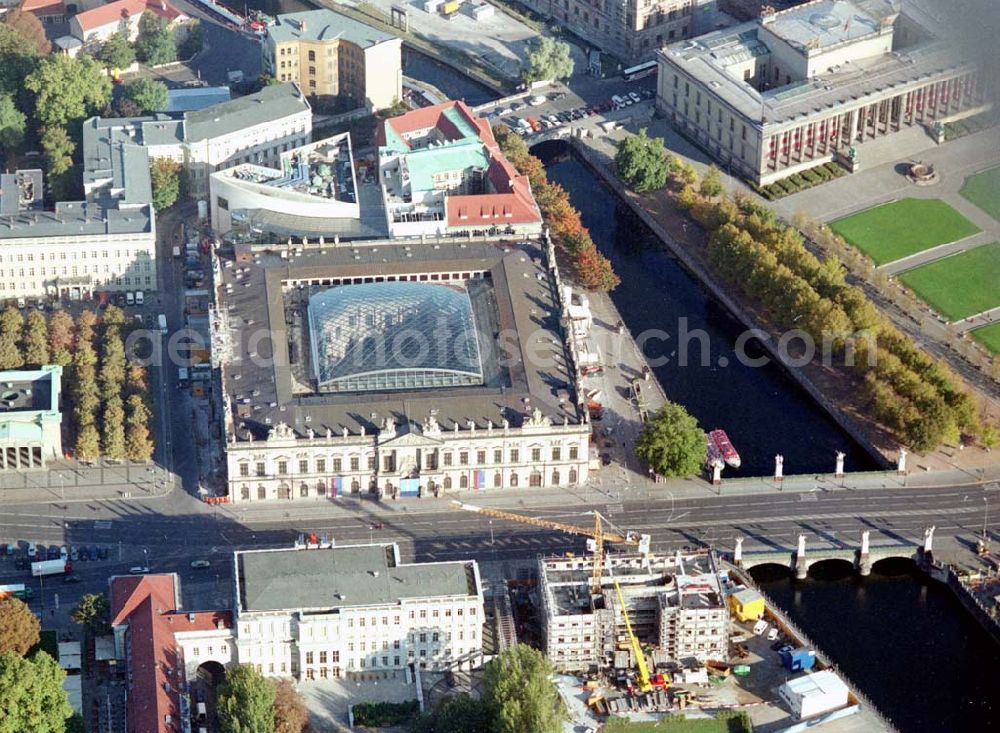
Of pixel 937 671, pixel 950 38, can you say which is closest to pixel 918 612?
pixel 937 671

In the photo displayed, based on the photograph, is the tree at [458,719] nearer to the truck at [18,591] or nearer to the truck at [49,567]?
the truck at [49,567]

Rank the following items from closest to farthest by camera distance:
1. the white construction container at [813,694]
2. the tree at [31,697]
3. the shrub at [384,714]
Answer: the tree at [31,697], the shrub at [384,714], the white construction container at [813,694]

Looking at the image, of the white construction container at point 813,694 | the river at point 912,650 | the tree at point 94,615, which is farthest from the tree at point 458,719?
the river at point 912,650

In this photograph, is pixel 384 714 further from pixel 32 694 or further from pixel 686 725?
pixel 32 694

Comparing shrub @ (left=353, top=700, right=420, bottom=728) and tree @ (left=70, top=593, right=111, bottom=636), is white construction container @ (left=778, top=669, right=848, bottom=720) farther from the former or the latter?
tree @ (left=70, top=593, right=111, bottom=636)

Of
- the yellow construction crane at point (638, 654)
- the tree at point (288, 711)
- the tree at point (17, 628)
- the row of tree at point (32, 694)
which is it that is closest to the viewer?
the row of tree at point (32, 694)

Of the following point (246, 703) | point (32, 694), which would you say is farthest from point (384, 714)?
point (32, 694)
